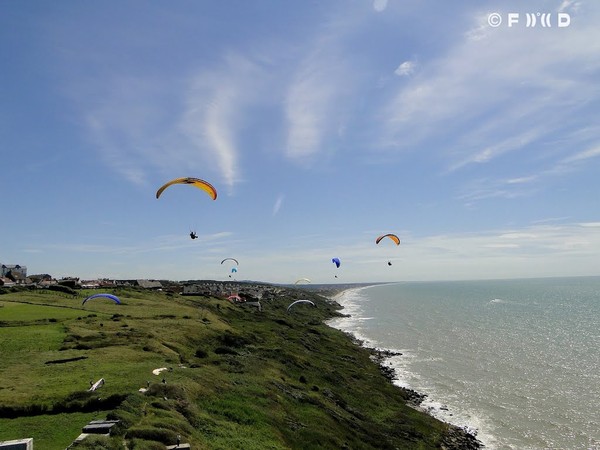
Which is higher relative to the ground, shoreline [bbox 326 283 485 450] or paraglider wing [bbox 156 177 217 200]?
paraglider wing [bbox 156 177 217 200]

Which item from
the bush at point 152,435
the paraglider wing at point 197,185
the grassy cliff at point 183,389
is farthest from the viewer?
the paraglider wing at point 197,185

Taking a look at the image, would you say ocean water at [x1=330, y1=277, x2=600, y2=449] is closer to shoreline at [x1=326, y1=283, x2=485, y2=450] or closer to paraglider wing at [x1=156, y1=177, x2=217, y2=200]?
shoreline at [x1=326, y1=283, x2=485, y2=450]

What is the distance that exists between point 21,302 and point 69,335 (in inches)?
1159

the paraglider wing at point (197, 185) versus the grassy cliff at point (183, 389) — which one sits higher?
the paraglider wing at point (197, 185)

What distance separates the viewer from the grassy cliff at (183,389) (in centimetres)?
1902

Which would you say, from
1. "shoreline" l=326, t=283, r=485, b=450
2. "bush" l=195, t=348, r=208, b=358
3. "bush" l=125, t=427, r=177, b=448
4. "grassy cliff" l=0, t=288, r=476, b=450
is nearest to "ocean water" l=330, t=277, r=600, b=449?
"shoreline" l=326, t=283, r=485, b=450

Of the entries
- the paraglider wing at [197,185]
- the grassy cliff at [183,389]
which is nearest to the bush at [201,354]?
the grassy cliff at [183,389]

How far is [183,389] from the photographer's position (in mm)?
23188

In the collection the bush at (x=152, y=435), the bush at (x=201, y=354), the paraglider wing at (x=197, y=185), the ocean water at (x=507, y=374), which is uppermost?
the paraglider wing at (x=197, y=185)

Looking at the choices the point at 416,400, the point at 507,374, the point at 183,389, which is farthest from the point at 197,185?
the point at 507,374

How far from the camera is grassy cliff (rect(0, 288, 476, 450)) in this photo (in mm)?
19016

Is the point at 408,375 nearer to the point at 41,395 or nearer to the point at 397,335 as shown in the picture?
the point at 397,335

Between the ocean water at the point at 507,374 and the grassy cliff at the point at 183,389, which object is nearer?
the grassy cliff at the point at 183,389

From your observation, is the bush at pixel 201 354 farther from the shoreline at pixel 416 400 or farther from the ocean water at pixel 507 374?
the ocean water at pixel 507 374
